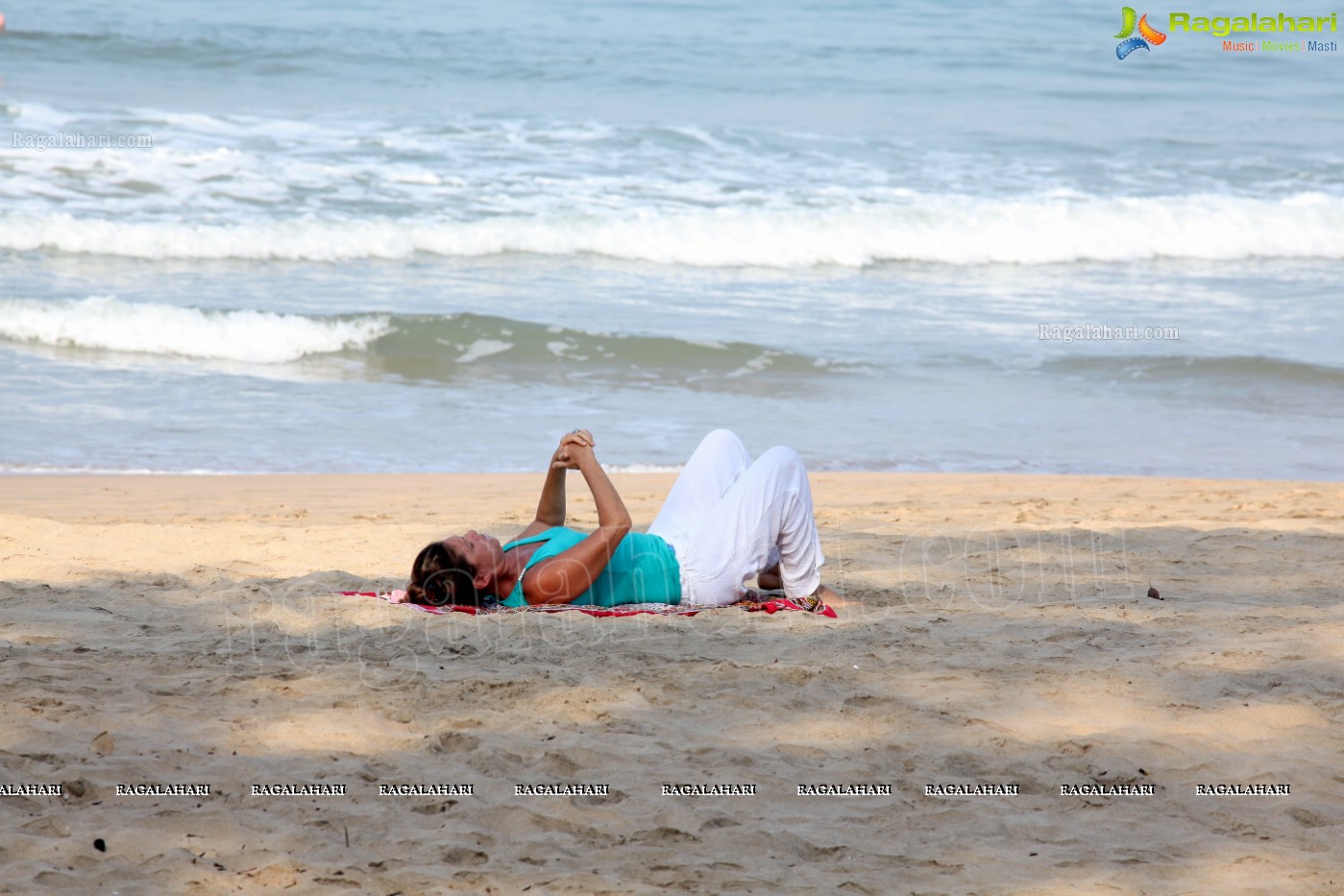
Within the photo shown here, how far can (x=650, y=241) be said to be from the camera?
14117 mm

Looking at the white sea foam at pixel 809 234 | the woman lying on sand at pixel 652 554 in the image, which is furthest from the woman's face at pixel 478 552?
the white sea foam at pixel 809 234

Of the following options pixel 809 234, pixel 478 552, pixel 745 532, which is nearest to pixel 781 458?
pixel 745 532

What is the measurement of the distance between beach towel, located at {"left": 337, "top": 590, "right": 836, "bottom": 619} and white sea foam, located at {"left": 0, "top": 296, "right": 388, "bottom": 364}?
602 centimetres

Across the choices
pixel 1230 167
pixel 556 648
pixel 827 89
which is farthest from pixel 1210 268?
pixel 556 648

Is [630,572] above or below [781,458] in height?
below

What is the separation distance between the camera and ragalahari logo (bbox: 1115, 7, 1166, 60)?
25453 mm

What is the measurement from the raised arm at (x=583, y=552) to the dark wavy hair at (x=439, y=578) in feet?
0.69

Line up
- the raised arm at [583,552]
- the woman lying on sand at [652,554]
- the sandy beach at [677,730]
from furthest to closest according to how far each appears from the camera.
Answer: the woman lying on sand at [652,554] → the raised arm at [583,552] → the sandy beach at [677,730]

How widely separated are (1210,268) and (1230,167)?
498 cm

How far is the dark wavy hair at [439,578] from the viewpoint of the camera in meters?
4.35

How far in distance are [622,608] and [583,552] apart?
11.4 inches

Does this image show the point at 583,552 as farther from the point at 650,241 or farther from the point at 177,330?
the point at 650,241

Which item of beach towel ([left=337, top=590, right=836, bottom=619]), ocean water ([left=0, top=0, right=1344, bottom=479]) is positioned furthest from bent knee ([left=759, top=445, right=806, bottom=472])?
ocean water ([left=0, top=0, right=1344, bottom=479])

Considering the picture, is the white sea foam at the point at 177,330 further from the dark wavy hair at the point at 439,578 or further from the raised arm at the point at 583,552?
the raised arm at the point at 583,552
